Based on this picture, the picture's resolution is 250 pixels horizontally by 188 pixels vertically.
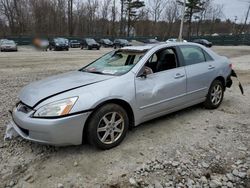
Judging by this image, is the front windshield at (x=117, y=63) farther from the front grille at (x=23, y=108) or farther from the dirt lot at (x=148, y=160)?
the front grille at (x=23, y=108)

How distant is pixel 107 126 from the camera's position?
3.27m

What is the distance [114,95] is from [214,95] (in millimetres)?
2657

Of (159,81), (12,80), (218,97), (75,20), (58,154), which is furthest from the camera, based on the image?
(75,20)

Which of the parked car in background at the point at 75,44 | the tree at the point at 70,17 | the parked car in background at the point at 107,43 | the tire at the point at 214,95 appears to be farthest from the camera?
the tree at the point at 70,17

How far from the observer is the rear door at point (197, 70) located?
4.37m

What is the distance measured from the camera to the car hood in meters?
3.14

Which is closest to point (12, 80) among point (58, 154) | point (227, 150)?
point (58, 154)

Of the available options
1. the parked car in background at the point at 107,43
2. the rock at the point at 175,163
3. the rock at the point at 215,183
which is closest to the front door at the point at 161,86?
the rock at the point at 175,163

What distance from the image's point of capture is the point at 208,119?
4484mm

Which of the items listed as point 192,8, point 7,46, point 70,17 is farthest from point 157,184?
point 192,8

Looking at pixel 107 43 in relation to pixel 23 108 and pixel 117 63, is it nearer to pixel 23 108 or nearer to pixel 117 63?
pixel 117 63

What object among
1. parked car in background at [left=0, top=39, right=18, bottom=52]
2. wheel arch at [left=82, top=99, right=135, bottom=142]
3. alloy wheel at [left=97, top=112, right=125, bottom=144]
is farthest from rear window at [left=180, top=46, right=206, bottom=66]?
parked car in background at [left=0, top=39, right=18, bottom=52]

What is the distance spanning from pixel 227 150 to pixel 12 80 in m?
7.26

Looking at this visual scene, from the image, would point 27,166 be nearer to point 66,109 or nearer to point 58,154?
point 58,154
